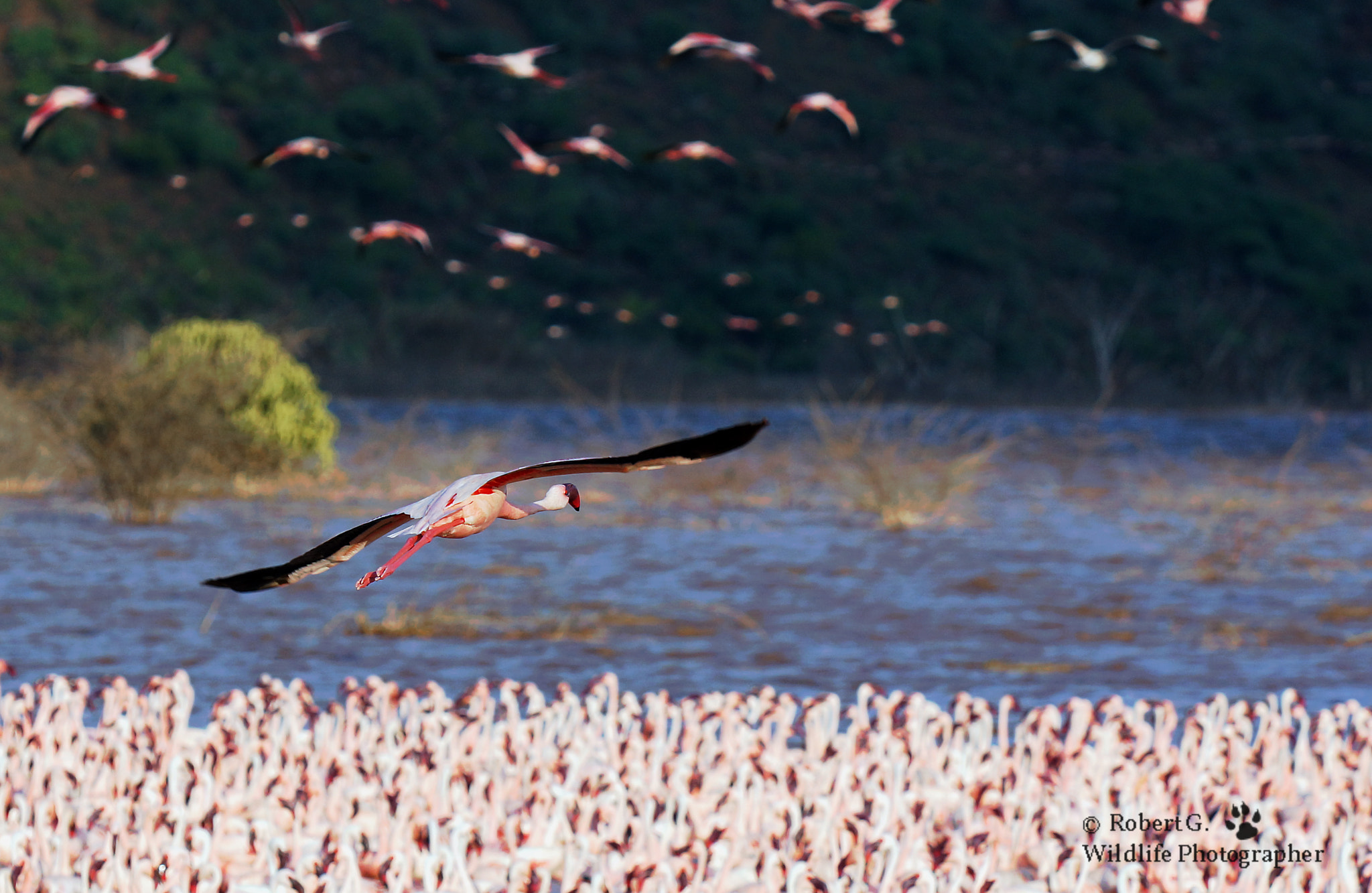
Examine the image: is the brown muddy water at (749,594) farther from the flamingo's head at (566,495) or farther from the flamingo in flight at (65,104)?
the flamingo's head at (566,495)

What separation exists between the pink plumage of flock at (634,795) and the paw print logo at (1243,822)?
4 cm

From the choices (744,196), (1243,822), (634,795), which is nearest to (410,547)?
(634,795)

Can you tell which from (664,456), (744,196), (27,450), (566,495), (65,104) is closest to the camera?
(664,456)

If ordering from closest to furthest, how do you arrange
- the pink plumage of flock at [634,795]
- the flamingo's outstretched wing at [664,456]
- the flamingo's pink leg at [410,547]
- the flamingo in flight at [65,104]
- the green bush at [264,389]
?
the flamingo's outstretched wing at [664,456] < the flamingo's pink leg at [410,547] < the pink plumage of flock at [634,795] < the flamingo in flight at [65,104] < the green bush at [264,389]

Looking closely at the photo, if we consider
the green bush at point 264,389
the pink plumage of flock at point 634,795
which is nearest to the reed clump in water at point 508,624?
the pink plumage of flock at point 634,795

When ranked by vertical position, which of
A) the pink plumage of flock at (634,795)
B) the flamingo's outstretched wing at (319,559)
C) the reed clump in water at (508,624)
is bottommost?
the pink plumage of flock at (634,795)

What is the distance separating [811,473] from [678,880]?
1983 cm

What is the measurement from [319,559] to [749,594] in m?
10.7

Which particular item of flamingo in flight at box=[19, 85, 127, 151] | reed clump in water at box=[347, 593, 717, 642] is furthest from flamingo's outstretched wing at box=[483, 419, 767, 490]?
reed clump in water at box=[347, 593, 717, 642]

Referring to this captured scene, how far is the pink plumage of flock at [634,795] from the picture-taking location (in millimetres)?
6145

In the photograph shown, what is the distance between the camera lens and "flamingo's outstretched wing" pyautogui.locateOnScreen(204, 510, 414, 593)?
3.55 meters

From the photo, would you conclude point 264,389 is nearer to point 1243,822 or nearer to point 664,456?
point 1243,822

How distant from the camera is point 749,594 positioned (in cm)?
1420

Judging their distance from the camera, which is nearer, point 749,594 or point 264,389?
point 749,594
